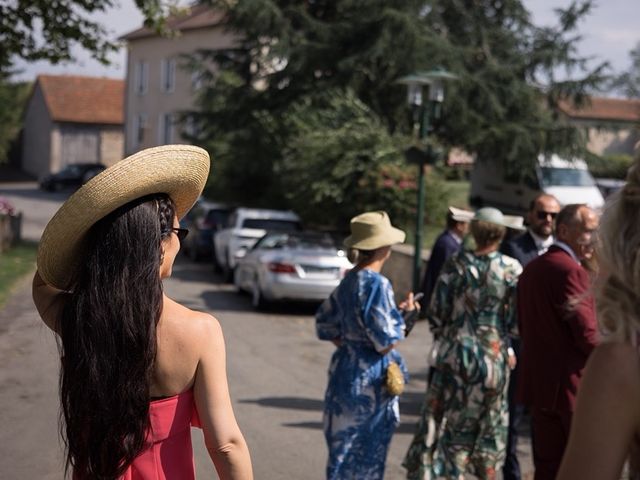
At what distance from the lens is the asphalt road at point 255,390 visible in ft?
23.1

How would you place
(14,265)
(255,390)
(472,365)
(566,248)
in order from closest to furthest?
(566,248)
(472,365)
(255,390)
(14,265)

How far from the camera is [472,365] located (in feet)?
19.8

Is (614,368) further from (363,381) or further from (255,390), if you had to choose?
(255,390)

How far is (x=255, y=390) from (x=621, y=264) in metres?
7.90

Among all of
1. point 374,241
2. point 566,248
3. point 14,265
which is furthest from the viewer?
point 14,265

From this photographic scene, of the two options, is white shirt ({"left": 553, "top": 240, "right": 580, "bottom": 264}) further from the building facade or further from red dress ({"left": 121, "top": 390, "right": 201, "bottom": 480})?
the building facade

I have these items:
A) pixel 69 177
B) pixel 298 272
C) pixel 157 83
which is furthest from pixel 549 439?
pixel 157 83

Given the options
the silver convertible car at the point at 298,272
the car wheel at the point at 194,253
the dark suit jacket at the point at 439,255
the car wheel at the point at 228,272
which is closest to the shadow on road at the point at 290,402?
the dark suit jacket at the point at 439,255

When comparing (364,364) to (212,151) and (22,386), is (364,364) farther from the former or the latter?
(212,151)

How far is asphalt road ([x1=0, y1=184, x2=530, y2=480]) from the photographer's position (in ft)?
23.1

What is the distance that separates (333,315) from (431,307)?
79 centimetres

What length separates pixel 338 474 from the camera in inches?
223

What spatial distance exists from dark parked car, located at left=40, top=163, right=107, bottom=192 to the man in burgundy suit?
166 ft

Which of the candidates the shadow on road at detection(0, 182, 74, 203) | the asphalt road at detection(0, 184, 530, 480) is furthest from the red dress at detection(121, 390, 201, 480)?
the shadow on road at detection(0, 182, 74, 203)
